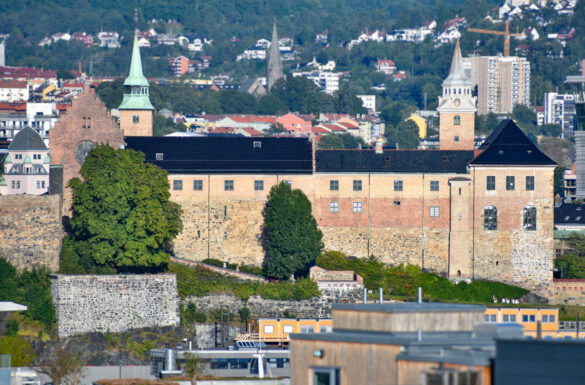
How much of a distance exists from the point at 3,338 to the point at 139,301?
6678 mm

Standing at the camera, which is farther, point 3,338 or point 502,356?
point 3,338

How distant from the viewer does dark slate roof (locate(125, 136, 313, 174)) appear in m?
73.9

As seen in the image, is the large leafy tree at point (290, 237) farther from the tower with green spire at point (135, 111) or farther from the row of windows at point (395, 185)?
the tower with green spire at point (135, 111)

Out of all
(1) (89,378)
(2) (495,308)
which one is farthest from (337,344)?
(2) (495,308)

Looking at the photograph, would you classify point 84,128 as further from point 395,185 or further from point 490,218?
point 490,218

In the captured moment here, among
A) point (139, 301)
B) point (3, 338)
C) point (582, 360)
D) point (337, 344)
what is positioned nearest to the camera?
point (582, 360)

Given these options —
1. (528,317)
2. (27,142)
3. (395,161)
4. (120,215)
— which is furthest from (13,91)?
(528,317)

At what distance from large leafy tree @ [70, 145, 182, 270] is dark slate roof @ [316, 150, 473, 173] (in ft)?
30.9

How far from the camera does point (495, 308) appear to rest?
225 feet

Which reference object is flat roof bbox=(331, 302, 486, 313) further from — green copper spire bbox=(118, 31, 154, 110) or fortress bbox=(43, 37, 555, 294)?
green copper spire bbox=(118, 31, 154, 110)

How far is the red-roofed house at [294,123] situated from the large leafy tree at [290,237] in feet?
310

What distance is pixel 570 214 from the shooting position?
95.1 m

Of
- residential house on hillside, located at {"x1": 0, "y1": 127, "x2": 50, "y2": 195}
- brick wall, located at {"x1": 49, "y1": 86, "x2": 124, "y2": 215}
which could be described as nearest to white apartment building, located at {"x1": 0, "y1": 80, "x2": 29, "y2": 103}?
brick wall, located at {"x1": 49, "y1": 86, "x2": 124, "y2": 215}

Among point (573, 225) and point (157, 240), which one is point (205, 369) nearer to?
point (157, 240)
